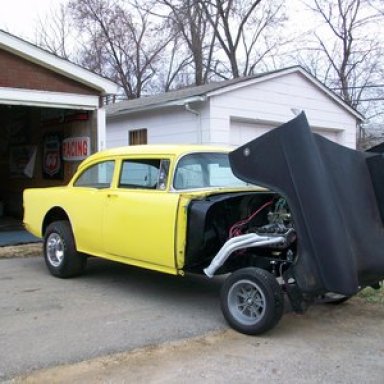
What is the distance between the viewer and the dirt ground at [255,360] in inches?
177

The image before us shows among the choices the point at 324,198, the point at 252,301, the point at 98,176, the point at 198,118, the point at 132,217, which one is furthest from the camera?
the point at 198,118

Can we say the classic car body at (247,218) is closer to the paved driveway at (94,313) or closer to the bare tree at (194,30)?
the paved driveway at (94,313)

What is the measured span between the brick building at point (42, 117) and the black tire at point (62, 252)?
11.6 ft

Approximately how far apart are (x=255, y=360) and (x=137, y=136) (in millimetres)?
11760

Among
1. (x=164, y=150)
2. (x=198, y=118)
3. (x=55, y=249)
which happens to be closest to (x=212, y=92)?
(x=198, y=118)

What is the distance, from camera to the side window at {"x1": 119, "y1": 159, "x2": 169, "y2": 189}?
22.1 feet

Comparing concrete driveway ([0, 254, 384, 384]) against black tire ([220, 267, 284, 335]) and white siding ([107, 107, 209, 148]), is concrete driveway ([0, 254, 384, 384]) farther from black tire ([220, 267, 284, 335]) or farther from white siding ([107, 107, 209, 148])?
white siding ([107, 107, 209, 148])

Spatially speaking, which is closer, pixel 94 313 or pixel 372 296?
pixel 94 313

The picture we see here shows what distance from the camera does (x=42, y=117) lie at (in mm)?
14414

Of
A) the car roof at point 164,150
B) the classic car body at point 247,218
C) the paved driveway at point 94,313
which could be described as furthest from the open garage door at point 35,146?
the classic car body at point 247,218

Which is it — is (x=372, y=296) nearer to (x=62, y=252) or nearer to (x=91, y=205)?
(x=91, y=205)

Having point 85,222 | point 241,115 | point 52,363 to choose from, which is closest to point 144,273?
point 85,222

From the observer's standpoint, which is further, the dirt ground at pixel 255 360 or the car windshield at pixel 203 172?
the car windshield at pixel 203 172

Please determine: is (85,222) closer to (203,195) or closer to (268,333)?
(203,195)
